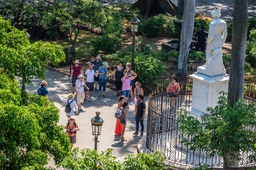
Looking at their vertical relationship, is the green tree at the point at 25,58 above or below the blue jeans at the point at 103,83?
above

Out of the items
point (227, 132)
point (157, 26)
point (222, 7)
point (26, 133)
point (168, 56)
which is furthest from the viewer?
point (222, 7)

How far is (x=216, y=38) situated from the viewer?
1888 centimetres

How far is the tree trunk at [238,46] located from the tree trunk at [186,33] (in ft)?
32.0

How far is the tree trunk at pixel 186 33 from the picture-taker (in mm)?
26644

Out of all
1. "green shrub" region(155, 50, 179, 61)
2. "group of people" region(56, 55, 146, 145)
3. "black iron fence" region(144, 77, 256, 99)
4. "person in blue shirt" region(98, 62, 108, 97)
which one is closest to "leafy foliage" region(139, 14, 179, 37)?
"green shrub" region(155, 50, 179, 61)

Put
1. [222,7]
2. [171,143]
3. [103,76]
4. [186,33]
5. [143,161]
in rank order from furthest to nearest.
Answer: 1. [222,7]
2. [186,33]
3. [103,76]
4. [171,143]
5. [143,161]

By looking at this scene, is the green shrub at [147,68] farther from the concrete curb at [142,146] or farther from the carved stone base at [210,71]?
the carved stone base at [210,71]

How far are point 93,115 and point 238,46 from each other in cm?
712


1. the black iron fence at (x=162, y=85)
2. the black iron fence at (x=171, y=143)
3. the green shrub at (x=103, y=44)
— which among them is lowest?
the black iron fence at (x=171, y=143)

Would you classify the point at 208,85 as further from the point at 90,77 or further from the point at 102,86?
the point at 102,86

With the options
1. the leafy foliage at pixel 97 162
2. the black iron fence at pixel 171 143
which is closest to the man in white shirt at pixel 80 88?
the black iron fence at pixel 171 143

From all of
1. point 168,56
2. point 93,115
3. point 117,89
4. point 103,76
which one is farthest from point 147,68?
point 168,56

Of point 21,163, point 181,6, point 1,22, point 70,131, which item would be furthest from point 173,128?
point 181,6

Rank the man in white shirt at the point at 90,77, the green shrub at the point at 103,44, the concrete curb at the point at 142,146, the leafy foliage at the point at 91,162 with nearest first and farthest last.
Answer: the leafy foliage at the point at 91,162, the concrete curb at the point at 142,146, the man in white shirt at the point at 90,77, the green shrub at the point at 103,44
